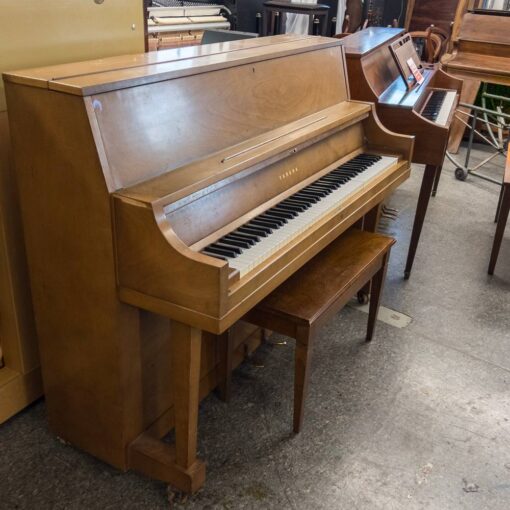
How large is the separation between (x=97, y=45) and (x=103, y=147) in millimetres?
650

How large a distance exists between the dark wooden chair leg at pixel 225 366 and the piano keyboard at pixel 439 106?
5.09 feet

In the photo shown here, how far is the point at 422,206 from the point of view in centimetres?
274

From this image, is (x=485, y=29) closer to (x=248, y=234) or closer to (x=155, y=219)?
(x=248, y=234)

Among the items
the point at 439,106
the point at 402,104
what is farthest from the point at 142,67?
the point at 439,106

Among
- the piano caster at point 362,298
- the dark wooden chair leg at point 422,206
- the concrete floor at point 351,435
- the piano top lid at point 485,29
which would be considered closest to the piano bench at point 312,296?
the concrete floor at point 351,435

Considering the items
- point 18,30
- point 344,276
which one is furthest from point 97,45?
point 344,276

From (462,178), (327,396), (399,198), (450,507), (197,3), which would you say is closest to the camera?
(450,507)

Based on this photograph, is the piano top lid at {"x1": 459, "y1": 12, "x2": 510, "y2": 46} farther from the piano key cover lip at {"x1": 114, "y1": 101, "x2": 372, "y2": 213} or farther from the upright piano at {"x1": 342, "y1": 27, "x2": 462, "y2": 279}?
the piano key cover lip at {"x1": 114, "y1": 101, "x2": 372, "y2": 213}

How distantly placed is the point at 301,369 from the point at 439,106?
2.11m

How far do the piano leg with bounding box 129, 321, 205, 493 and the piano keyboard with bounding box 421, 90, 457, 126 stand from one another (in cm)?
189

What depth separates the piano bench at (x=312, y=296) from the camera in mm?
1689

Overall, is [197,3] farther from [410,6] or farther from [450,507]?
[450,507]

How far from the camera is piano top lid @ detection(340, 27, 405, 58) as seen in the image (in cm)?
275

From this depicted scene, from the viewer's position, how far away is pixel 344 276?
190 cm
